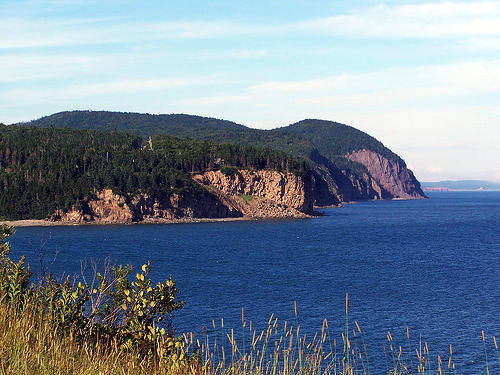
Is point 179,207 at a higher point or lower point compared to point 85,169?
lower

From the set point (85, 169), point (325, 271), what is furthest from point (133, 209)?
point (325, 271)

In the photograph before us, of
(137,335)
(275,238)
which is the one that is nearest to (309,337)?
(137,335)

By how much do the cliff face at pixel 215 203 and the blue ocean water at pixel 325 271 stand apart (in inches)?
290

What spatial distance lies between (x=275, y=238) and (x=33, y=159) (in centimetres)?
8529

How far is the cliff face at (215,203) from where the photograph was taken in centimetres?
16175

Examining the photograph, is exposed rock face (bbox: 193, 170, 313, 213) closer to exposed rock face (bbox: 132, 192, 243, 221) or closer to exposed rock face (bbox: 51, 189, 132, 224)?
exposed rock face (bbox: 132, 192, 243, 221)

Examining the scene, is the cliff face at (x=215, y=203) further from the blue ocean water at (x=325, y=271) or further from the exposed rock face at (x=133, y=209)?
the blue ocean water at (x=325, y=271)

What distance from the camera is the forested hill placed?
161 meters

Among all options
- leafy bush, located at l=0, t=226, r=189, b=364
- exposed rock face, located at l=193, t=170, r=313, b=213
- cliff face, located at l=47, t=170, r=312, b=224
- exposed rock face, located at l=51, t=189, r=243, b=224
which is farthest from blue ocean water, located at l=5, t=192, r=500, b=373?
exposed rock face, located at l=193, t=170, r=313, b=213

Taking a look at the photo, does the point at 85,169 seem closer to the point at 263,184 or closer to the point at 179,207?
the point at 179,207

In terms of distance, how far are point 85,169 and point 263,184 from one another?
180 ft

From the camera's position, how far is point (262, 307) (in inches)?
2324

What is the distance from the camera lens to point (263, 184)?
190 m

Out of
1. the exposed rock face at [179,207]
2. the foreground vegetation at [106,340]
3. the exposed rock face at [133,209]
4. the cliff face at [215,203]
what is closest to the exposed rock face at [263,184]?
the cliff face at [215,203]
